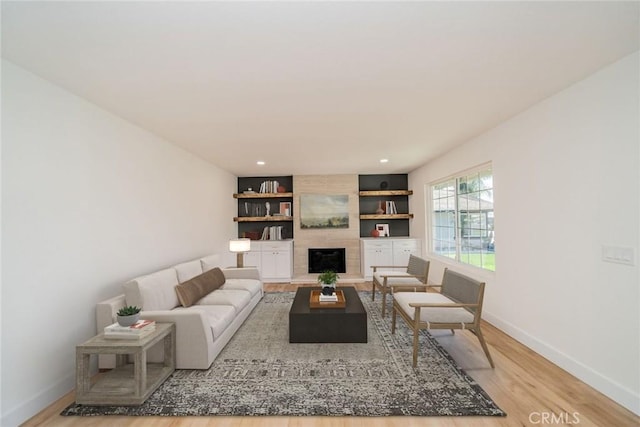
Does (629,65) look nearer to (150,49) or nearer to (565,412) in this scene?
(565,412)

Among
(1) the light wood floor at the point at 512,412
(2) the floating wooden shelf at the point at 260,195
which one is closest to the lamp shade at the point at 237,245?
Answer: (2) the floating wooden shelf at the point at 260,195

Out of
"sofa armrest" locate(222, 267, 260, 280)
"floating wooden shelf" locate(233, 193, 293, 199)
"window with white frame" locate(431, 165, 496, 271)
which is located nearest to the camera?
"window with white frame" locate(431, 165, 496, 271)

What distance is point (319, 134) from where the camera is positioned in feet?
11.9

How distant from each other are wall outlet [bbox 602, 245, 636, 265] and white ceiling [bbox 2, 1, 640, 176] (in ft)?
4.64

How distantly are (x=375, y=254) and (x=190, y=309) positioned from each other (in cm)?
439

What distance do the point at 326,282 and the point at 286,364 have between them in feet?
3.94

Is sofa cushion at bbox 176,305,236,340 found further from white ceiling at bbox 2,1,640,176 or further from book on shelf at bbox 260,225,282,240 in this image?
book on shelf at bbox 260,225,282,240

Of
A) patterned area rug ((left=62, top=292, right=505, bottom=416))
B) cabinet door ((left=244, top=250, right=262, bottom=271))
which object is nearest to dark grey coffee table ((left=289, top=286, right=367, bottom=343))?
patterned area rug ((left=62, top=292, right=505, bottom=416))

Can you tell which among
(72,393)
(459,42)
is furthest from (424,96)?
(72,393)

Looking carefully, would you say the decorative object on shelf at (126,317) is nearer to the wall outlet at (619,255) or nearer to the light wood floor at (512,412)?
the light wood floor at (512,412)

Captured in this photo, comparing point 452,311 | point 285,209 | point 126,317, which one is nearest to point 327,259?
point 285,209

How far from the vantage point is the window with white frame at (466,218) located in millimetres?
3889

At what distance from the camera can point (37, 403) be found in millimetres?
2070

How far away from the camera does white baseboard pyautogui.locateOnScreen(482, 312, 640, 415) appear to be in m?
2.03
